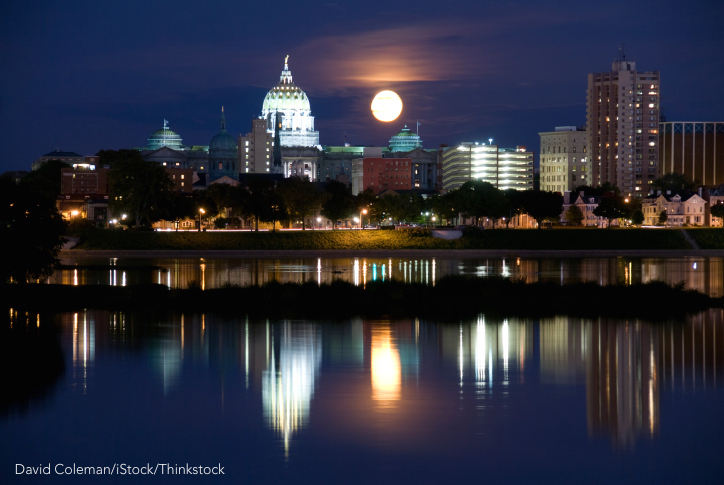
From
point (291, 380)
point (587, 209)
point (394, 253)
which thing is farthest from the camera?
point (587, 209)

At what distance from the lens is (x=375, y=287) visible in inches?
A: 1388

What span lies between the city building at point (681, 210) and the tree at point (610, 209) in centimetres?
632

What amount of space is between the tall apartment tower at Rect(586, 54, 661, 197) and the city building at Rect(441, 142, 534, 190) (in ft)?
49.6

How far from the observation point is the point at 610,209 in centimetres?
10162

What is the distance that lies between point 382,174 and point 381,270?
121m

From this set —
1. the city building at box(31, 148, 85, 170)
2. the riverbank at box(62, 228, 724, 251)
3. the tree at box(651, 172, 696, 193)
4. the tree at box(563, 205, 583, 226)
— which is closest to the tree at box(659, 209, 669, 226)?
the tree at box(563, 205, 583, 226)

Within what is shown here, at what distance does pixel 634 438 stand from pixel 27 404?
37.8 ft

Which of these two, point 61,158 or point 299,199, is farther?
point 61,158

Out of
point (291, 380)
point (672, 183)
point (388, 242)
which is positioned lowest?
point (291, 380)

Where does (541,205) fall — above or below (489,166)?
below

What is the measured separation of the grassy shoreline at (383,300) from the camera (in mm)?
30828

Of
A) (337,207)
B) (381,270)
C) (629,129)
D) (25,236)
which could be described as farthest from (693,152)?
(25,236)

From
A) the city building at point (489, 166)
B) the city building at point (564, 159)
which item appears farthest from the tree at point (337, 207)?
the city building at point (564, 159)

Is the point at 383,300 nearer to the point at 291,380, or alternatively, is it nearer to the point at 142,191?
the point at 291,380
